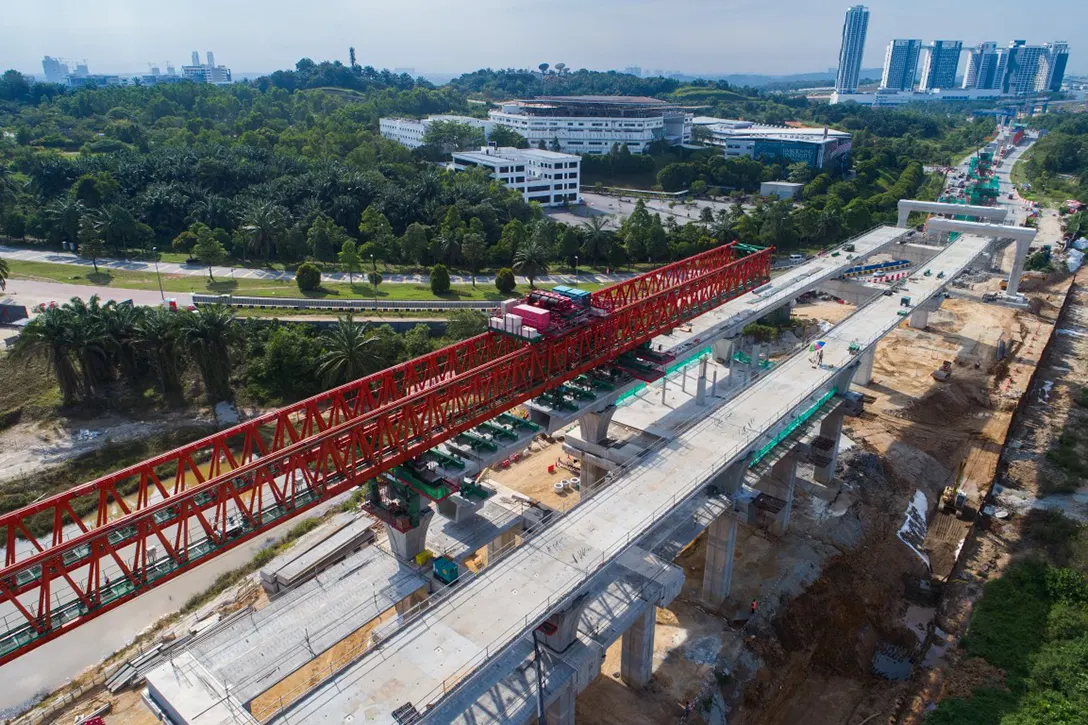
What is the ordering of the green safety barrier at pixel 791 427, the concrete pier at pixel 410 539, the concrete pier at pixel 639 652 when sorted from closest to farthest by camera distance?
the concrete pier at pixel 639 652
the concrete pier at pixel 410 539
the green safety barrier at pixel 791 427

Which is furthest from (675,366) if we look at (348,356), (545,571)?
(348,356)

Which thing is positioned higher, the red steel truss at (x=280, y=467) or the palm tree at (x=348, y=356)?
the red steel truss at (x=280, y=467)

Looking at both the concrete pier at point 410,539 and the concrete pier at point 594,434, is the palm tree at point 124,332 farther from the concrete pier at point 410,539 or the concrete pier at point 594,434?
the concrete pier at point 594,434

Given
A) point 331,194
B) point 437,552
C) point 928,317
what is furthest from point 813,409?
point 331,194

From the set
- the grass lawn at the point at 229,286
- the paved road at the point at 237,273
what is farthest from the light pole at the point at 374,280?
the paved road at the point at 237,273

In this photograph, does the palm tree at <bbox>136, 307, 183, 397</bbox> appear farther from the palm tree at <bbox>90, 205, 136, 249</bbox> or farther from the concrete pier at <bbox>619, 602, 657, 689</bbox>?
the concrete pier at <bbox>619, 602, 657, 689</bbox>

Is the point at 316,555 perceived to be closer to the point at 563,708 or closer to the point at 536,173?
the point at 563,708
